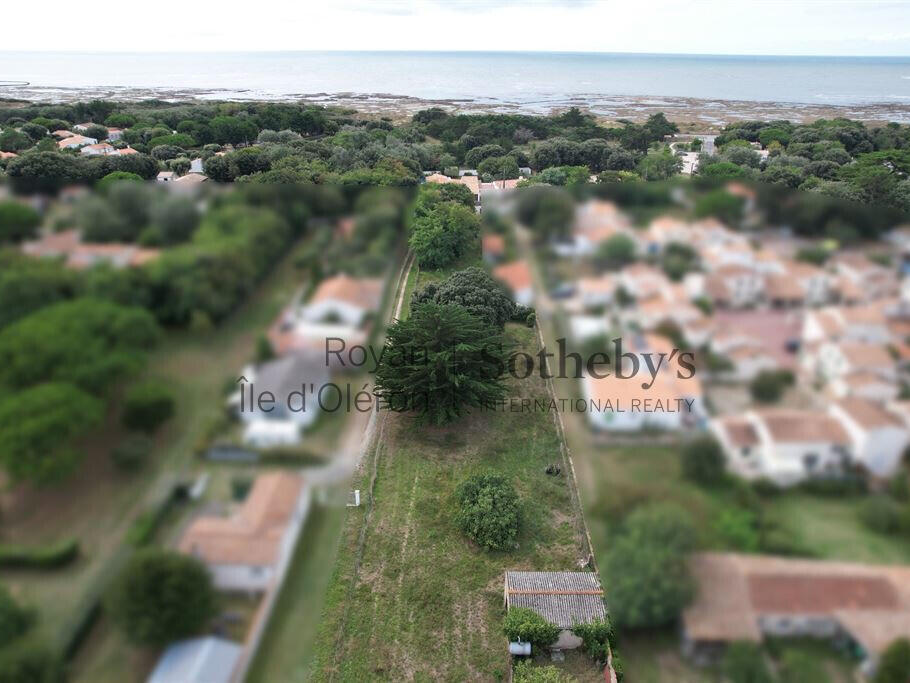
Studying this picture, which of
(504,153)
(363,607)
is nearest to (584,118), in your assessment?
(504,153)

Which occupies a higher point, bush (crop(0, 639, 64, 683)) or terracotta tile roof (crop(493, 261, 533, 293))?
terracotta tile roof (crop(493, 261, 533, 293))

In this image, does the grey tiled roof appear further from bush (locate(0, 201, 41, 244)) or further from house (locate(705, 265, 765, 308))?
bush (locate(0, 201, 41, 244))

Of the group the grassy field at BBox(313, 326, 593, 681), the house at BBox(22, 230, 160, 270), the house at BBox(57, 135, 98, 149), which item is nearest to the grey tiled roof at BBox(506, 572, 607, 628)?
the grassy field at BBox(313, 326, 593, 681)

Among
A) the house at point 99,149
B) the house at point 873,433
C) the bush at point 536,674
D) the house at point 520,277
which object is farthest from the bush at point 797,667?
the house at point 99,149

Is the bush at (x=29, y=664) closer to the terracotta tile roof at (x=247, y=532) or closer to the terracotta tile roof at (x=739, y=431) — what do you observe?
the terracotta tile roof at (x=247, y=532)

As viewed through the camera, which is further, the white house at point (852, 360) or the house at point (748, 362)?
the house at point (748, 362)

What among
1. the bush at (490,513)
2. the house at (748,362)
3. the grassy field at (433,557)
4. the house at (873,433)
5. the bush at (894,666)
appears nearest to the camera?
the bush at (894,666)
